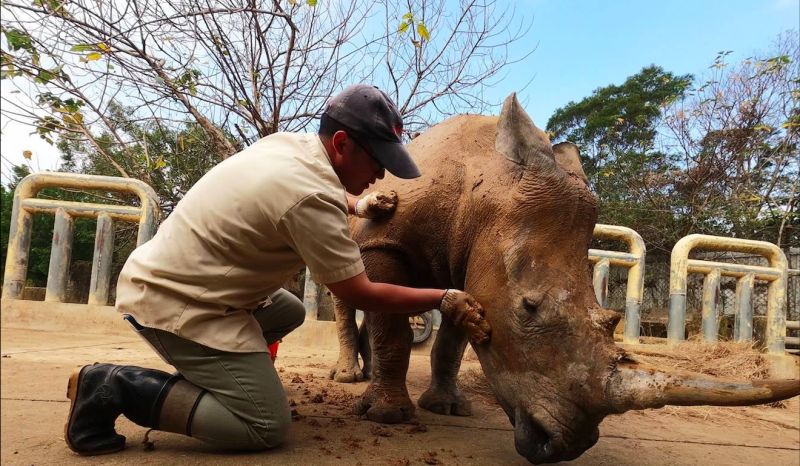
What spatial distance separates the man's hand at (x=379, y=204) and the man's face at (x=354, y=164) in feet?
1.54

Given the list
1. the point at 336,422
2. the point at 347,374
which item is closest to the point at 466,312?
the point at 336,422

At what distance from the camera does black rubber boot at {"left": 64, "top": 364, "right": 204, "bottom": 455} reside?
2.00 meters

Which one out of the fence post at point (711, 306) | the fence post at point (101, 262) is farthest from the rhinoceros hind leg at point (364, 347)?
the fence post at point (711, 306)

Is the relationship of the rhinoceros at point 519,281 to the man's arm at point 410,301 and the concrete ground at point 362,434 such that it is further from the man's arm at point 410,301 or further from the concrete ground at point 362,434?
the concrete ground at point 362,434

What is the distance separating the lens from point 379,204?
2.80m

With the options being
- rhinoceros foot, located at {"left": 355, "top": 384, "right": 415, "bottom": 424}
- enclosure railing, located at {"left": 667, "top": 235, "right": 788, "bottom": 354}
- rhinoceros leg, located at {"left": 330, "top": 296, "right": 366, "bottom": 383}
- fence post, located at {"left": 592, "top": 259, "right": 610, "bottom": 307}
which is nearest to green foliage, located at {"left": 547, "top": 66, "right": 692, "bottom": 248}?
enclosure railing, located at {"left": 667, "top": 235, "right": 788, "bottom": 354}

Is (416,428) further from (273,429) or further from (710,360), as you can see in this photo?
(710,360)

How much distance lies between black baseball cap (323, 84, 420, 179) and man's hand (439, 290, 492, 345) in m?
→ 0.52

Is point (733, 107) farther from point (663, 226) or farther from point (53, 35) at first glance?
point (53, 35)

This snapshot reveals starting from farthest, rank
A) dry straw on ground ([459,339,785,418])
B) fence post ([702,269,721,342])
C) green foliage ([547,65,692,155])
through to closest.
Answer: green foliage ([547,65,692,155])
fence post ([702,269,721,342])
dry straw on ground ([459,339,785,418])

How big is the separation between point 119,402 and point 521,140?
74.6 inches

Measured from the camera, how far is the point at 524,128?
2490mm

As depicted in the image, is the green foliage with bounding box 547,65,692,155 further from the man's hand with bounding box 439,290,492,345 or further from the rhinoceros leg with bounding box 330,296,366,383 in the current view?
the man's hand with bounding box 439,290,492,345

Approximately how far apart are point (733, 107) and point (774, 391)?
1196 cm
